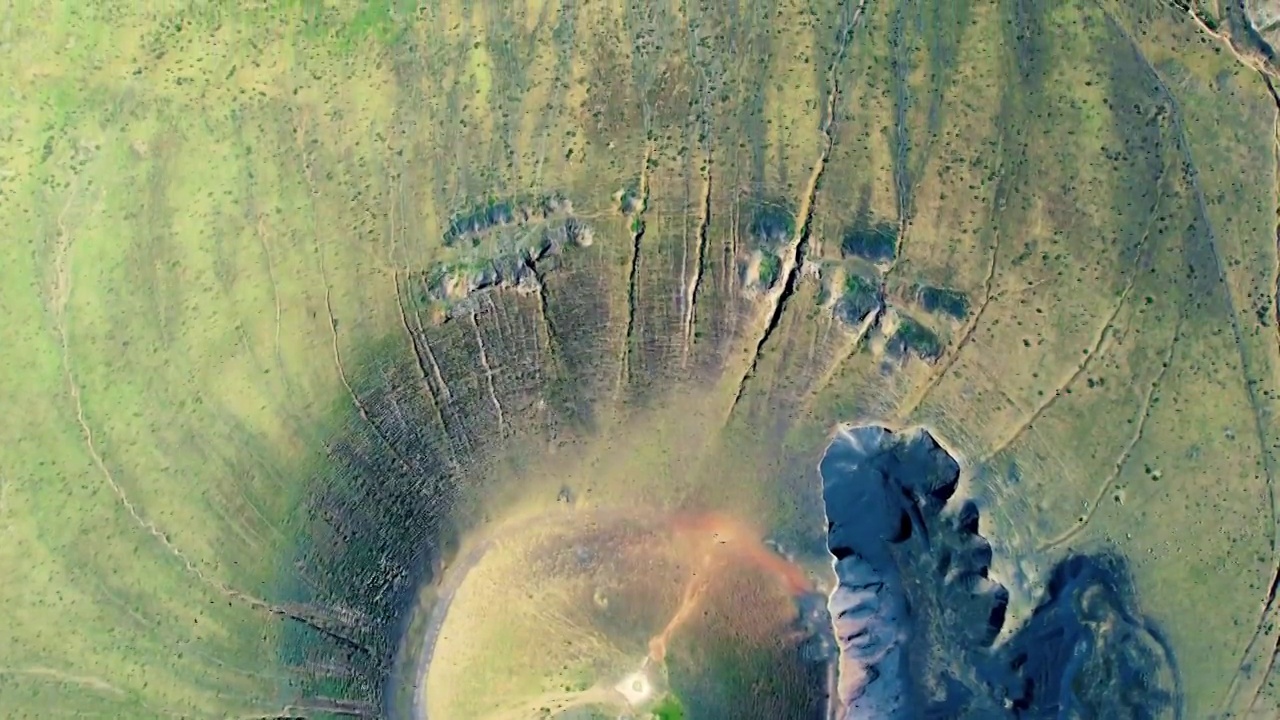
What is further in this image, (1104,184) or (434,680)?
(1104,184)

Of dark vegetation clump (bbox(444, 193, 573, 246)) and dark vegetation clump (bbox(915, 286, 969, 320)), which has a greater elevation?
dark vegetation clump (bbox(444, 193, 573, 246))

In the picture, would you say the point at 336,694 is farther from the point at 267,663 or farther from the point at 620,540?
the point at 620,540

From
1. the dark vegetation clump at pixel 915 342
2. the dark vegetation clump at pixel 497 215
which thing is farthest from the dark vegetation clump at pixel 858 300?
the dark vegetation clump at pixel 497 215

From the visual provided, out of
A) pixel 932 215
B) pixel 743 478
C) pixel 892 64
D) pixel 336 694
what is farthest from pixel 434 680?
pixel 892 64

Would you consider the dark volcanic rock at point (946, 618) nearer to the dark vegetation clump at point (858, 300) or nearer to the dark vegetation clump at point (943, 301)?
the dark vegetation clump at point (858, 300)

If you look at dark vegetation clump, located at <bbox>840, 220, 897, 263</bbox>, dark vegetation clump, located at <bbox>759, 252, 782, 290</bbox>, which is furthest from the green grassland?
dark vegetation clump, located at <bbox>840, 220, 897, 263</bbox>

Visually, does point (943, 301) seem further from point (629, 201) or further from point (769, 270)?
point (629, 201)

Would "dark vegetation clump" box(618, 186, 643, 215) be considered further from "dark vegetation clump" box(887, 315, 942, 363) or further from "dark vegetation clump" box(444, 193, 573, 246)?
"dark vegetation clump" box(887, 315, 942, 363)
